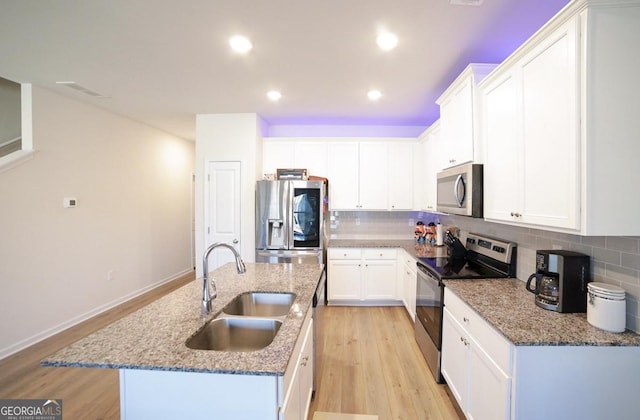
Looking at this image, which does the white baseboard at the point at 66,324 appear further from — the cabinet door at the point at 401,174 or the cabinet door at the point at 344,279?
the cabinet door at the point at 401,174

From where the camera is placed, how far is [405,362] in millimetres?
2480

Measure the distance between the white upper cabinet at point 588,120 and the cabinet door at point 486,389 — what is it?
2.52 feet

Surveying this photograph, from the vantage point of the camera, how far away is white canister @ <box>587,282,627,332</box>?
1233mm

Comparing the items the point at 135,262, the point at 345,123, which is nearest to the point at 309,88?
the point at 345,123

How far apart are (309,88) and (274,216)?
1.58 meters

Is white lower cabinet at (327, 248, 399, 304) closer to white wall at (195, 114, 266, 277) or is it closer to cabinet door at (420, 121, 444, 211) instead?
cabinet door at (420, 121, 444, 211)

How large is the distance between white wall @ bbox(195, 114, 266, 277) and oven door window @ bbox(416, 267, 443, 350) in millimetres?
2143

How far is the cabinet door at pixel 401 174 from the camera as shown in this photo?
387 cm

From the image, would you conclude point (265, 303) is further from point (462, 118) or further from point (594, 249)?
point (462, 118)

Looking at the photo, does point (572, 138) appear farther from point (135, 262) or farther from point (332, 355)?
point (135, 262)

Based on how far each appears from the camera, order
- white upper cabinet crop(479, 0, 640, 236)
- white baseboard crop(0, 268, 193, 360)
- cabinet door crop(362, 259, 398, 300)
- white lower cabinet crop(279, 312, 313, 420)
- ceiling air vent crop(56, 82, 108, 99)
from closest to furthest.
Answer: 1. white lower cabinet crop(279, 312, 313, 420)
2. white upper cabinet crop(479, 0, 640, 236)
3. white baseboard crop(0, 268, 193, 360)
4. ceiling air vent crop(56, 82, 108, 99)
5. cabinet door crop(362, 259, 398, 300)

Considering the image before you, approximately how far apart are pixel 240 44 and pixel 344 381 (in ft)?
9.08

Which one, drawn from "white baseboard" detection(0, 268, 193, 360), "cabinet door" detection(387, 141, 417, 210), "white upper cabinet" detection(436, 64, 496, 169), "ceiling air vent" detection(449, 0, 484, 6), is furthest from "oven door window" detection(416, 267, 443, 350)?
"white baseboard" detection(0, 268, 193, 360)

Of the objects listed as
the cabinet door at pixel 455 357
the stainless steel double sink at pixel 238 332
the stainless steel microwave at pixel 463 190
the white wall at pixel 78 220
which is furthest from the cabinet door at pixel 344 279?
the white wall at pixel 78 220
